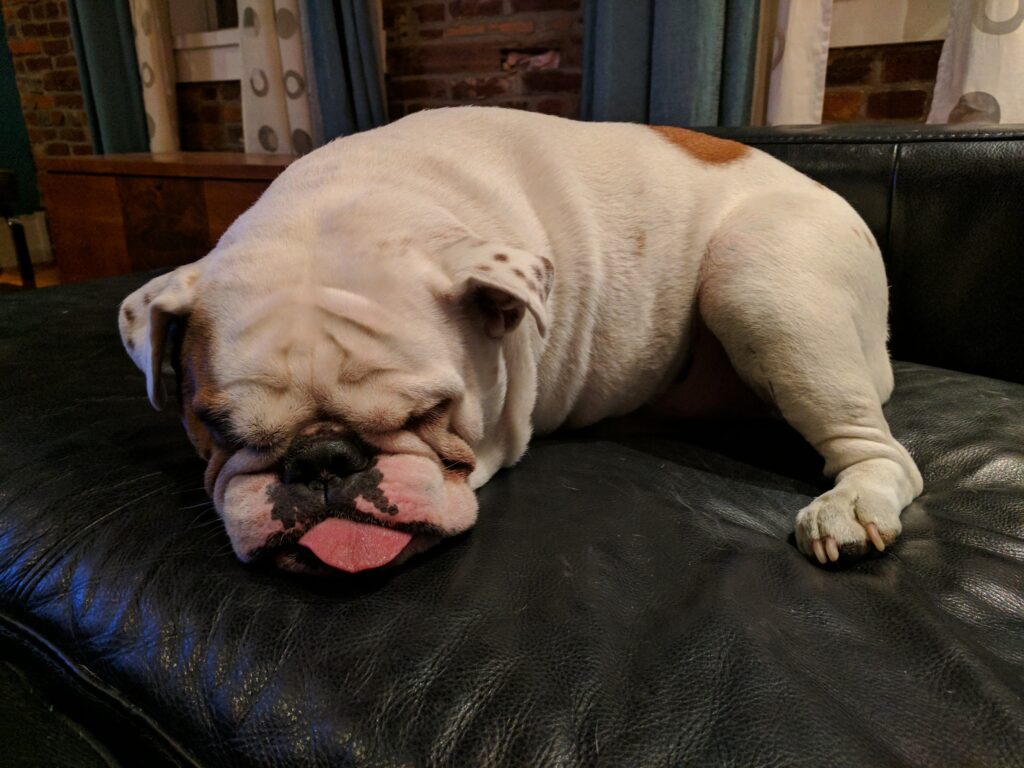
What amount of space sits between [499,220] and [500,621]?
2.01 feet

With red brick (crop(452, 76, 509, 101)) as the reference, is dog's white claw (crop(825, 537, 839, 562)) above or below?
below

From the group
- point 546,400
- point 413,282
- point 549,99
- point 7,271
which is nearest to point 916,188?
point 546,400

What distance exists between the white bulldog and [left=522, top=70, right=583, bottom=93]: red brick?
1.76 m

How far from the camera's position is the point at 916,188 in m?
1.44

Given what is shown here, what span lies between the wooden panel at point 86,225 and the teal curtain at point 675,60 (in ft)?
6.91

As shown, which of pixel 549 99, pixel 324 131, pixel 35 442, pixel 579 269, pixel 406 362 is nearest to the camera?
pixel 406 362

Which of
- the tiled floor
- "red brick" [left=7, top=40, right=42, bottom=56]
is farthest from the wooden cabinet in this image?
"red brick" [left=7, top=40, right=42, bottom=56]

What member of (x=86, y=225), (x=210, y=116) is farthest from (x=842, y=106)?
Answer: (x=210, y=116)

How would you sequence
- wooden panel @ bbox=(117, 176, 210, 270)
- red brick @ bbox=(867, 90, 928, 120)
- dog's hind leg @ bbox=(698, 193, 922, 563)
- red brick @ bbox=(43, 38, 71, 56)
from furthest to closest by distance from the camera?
red brick @ bbox=(43, 38, 71, 56), wooden panel @ bbox=(117, 176, 210, 270), red brick @ bbox=(867, 90, 928, 120), dog's hind leg @ bbox=(698, 193, 922, 563)

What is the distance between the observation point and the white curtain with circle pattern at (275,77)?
10.8ft

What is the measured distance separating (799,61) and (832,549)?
6.28 ft

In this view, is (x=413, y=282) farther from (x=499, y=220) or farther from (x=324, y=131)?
(x=324, y=131)

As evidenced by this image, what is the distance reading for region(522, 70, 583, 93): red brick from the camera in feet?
9.71

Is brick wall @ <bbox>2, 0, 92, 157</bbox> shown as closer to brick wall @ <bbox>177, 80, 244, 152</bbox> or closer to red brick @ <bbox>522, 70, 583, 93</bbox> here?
brick wall @ <bbox>177, 80, 244, 152</bbox>
